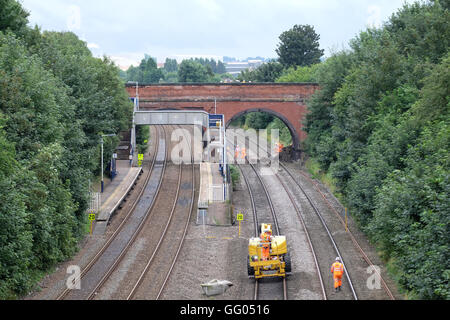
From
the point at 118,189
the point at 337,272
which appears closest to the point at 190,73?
the point at 118,189

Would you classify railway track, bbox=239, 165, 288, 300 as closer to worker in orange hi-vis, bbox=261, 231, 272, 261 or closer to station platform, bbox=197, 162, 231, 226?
worker in orange hi-vis, bbox=261, 231, 272, 261

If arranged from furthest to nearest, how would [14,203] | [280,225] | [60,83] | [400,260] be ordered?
[60,83], [280,225], [400,260], [14,203]

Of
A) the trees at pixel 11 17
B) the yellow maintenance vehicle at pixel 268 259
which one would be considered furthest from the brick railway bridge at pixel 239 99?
the yellow maintenance vehicle at pixel 268 259

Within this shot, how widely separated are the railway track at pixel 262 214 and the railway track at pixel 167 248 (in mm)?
3687

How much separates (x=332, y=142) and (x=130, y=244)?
19.1m

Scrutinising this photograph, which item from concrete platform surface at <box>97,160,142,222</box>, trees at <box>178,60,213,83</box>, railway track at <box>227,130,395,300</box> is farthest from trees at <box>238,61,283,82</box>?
concrete platform surface at <box>97,160,142,222</box>

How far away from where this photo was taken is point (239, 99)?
57156 millimetres

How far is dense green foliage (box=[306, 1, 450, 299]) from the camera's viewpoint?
1889 centimetres

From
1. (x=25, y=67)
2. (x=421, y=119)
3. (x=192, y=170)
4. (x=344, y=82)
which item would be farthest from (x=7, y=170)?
(x=344, y=82)

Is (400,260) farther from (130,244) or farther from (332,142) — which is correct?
(332,142)

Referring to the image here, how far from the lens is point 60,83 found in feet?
111

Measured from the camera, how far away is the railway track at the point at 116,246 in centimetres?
2152

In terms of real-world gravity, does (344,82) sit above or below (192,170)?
above

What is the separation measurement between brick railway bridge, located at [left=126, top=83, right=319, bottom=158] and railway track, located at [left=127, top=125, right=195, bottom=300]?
1439 cm
